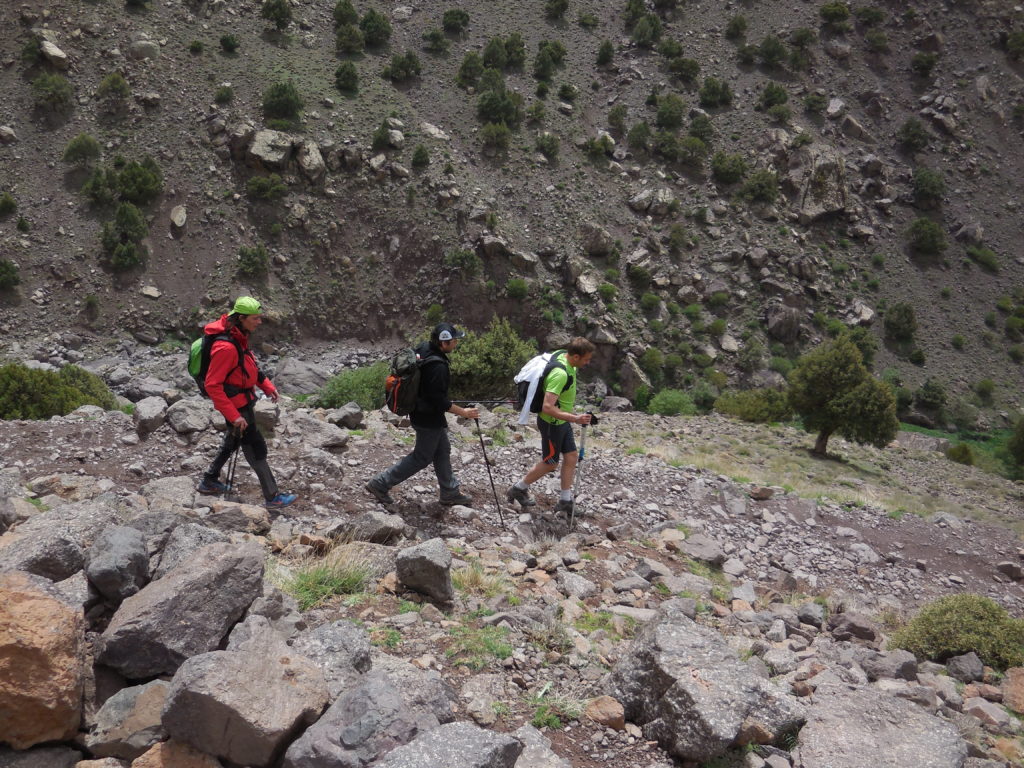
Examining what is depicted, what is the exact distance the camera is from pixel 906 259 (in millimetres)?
38094

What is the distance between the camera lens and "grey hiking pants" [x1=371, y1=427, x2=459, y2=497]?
690 cm

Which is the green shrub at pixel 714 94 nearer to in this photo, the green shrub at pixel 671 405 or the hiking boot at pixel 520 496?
the green shrub at pixel 671 405

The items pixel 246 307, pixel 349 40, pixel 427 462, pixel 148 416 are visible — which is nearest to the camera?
pixel 246 307

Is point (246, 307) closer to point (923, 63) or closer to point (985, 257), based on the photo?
point (985, 257)

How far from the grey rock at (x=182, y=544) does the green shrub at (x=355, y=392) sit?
11.3m

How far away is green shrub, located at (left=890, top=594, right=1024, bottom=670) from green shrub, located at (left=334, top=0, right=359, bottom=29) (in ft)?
132

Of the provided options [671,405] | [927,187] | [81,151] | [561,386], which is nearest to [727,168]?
[927,187]

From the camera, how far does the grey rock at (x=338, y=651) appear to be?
3127 mm

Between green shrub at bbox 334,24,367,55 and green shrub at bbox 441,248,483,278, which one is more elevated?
green shrub at bbox 334,24,367,55

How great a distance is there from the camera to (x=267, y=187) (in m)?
28.6

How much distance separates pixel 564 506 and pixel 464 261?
866 inches

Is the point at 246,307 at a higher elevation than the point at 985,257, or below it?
below

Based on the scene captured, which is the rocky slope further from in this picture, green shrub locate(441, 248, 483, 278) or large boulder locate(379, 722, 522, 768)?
green shrub locate(441, 248, 483, 278)

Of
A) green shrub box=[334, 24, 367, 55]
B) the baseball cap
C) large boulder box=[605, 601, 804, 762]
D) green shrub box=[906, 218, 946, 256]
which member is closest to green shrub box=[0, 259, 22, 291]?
green shrub box=[334, 24, 367, 55]
